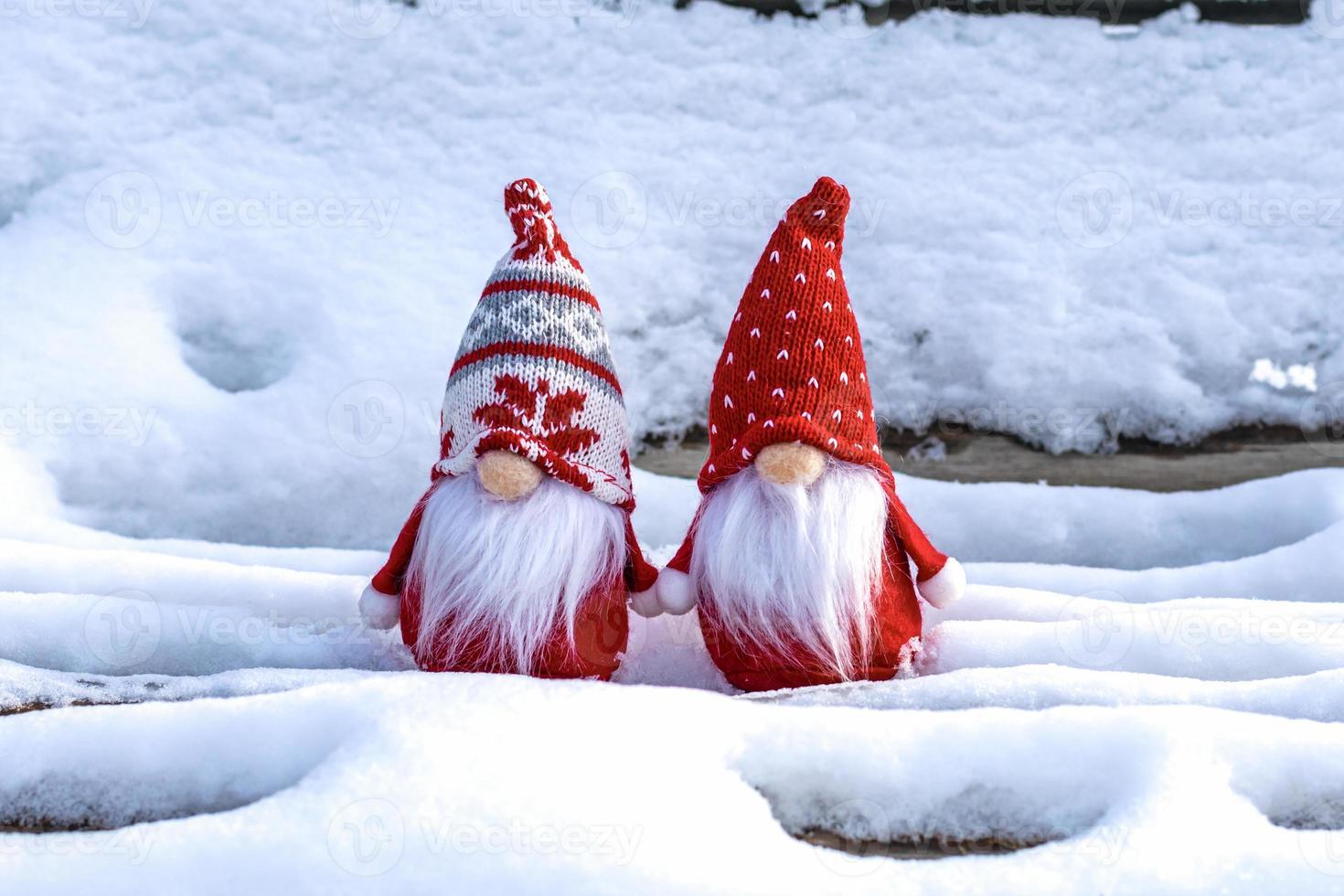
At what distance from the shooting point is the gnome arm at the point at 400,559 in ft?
4.74

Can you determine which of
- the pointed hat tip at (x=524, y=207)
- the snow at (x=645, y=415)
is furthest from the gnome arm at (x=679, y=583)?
the pointed hat tip at (x=524, y=207)

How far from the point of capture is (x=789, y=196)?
2.37 m

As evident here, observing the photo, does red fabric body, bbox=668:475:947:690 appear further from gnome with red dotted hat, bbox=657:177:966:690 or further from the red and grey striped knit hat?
the red and grey striped knit hat

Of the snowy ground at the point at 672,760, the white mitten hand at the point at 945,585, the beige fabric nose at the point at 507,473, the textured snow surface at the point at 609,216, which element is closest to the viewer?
the snowy ground at the point at 672,760

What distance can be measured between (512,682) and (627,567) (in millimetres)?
310

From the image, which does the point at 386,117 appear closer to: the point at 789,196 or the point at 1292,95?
the point at 789,196

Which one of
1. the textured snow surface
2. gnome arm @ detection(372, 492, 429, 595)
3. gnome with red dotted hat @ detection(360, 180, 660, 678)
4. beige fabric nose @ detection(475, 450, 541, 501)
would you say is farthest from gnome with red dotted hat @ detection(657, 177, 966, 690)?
the textured snow surface

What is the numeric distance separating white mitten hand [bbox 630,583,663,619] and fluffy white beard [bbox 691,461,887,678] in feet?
0.36

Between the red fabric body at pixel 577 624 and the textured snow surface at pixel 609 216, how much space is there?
0.61 metres

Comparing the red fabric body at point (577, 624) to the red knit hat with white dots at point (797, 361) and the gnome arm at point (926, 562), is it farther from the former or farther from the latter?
the gnome arm at point (926, 562)

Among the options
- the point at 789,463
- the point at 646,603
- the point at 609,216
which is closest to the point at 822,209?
the point at 789,463

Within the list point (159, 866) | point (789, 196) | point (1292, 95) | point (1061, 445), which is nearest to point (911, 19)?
point (789, 196)

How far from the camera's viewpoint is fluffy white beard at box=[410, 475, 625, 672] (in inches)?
52.7

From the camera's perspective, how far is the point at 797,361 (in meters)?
1.37
